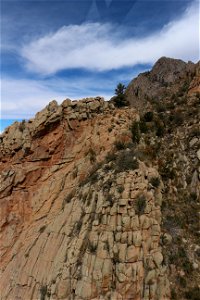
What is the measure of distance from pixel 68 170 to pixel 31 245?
18.6 ft

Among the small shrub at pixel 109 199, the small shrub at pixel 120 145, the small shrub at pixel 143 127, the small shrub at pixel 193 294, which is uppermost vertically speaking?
the small shrub at pixel 143 127

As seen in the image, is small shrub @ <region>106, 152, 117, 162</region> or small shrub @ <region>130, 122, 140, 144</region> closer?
small shrub @ <region>106, 152, 117, 162</region>

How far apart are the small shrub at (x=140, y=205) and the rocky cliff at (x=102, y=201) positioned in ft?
0.19

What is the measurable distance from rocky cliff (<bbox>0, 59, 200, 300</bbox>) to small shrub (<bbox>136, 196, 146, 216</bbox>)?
0.19 ft

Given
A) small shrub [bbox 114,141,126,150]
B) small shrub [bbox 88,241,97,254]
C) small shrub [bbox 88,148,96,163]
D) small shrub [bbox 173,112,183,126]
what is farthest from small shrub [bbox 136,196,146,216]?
small shrub [bbox 173,112,183,126]

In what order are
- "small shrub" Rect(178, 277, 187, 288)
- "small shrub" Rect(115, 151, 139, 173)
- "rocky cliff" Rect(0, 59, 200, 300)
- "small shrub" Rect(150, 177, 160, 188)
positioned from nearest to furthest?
"small shrub" Rect(178, 277, 187, 288) → "rocky cliff" Rect(0, 59, 200, 300) → "small shrub" Rect(150, 177, 160, 188) → "small shrub" Rect(115, 151, 139, 173)

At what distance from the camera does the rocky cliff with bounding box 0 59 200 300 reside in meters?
14.3

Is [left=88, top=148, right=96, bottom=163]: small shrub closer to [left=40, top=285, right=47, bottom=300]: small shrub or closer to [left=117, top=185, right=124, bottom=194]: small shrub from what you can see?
[left=117, top=185, right=124, bottom=194]: small shrub

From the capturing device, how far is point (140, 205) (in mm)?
15672

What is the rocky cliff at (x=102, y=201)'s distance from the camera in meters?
14.3

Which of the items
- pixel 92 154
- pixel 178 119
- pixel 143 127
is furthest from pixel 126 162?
pixel 178 119

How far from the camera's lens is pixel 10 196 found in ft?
73.9

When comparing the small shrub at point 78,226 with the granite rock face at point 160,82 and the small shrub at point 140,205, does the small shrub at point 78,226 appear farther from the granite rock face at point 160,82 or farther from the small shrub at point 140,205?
the granite rock face at point 160,82

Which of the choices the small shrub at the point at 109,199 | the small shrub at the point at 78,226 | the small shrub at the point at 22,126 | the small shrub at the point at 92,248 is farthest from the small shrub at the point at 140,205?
the small shrub at the point at 22,126
